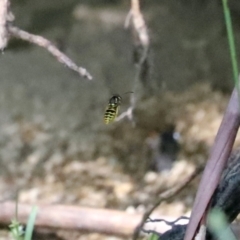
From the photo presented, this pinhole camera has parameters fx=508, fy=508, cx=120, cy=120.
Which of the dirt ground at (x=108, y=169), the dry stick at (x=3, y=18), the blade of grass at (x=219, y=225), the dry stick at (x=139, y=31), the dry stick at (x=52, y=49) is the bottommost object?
the blade of grass at (x=219, y=225)

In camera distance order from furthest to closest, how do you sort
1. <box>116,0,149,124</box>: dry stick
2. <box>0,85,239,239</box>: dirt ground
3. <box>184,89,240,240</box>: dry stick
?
<box>0,85,239,239</box>: dirt ground, <box>116,0,149,124</box>: dry stick, <box>184,89,240,240</box>: dry stick

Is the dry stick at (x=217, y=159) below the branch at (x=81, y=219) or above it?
below

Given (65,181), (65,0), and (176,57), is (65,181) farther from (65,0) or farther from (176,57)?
(65,0)

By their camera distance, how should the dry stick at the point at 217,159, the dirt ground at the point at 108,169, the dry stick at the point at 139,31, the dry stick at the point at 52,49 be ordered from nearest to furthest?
the dry stick at the point at 217,159
the dry stick at the point at 52,49
the dry stick at the point at 139,31
the dirt ground at the point at 108,169

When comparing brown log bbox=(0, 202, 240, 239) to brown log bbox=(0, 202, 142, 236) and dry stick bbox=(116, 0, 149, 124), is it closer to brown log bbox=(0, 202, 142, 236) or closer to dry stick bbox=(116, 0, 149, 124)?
brown log bbox=(0, 202, 142, 236)

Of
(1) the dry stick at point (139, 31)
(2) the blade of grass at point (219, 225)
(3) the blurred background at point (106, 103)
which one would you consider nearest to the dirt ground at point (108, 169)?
(3) the blurred background at point (106, 103)

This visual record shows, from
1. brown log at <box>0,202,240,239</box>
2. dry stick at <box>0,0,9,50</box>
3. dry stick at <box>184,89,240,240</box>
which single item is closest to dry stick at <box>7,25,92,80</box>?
dry stick at <box>0,0,9,50</box>

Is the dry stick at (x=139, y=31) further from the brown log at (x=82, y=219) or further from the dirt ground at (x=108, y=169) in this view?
the dirt ground at (x=108, y=169)
